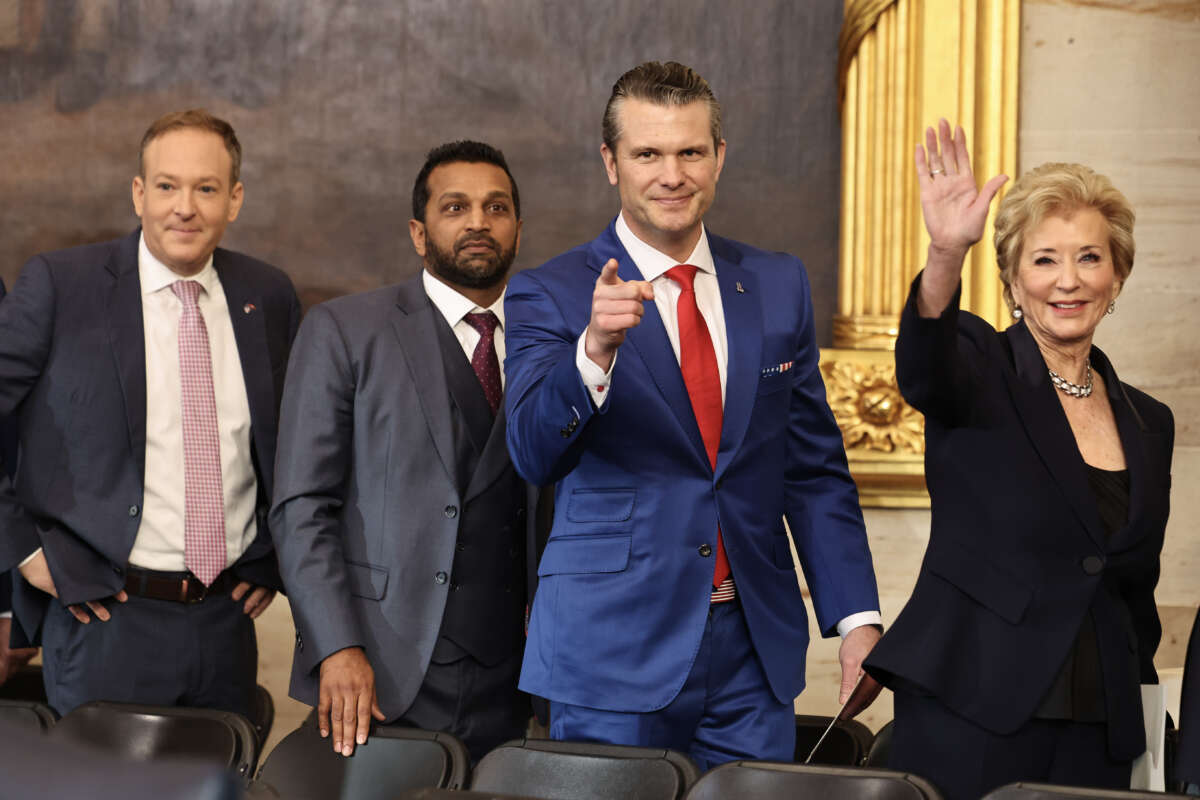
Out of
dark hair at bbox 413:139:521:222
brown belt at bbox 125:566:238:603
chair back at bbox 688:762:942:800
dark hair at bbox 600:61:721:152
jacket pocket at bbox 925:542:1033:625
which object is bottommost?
chair back at bbox 688:762:942:800

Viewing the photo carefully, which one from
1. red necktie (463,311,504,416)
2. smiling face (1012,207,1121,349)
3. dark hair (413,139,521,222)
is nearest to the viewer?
smiling face (1012,207,1121,349)

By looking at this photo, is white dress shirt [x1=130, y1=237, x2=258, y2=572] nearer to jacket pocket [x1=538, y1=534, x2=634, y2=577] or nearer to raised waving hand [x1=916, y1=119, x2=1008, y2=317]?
jacket pocket [x1=538, y1=534, x2=634, y2=577]

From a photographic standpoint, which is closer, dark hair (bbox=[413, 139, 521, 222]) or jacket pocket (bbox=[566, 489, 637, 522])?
jacket pocket (bbox=[566, 489, 637, 522])

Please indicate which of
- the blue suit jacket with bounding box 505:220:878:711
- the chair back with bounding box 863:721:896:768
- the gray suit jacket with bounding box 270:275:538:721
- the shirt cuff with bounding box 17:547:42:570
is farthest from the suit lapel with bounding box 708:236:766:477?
the shirt cuff with bounding box 17:547:42:570

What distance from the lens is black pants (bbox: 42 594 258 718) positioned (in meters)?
3.12

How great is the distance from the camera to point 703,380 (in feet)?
8.27

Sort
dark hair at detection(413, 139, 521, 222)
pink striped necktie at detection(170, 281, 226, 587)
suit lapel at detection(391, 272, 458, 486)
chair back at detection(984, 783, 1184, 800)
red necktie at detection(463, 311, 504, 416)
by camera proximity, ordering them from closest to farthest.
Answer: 1. chair back at detection(984, 783, 1184, 800)
2. suit lapel at detection(391, 272, 458, 486)
3. red necktie at detection(463, 311, 504, 416)
4. pink striped necktie at detection(170, 281, 226, 587)
5. dark hair at detection(413, 139, 521, 222)

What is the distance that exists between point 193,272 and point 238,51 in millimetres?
1566

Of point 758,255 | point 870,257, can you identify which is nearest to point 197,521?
point 758,255

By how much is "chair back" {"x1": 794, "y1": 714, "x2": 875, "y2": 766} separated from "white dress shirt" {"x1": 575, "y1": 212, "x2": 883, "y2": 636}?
452 millimetres

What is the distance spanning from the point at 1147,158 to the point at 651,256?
95.1 inches

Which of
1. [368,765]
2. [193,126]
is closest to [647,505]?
[368,765]

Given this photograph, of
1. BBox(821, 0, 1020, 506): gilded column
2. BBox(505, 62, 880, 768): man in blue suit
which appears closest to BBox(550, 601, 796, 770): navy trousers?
BBox(505, 62, 880, 768): man in blue suit

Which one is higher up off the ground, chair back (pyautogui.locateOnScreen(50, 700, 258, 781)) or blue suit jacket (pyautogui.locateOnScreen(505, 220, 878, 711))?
blue suit jacket (pyautogui.locateOnScreen(505, 220, 878, 711))
